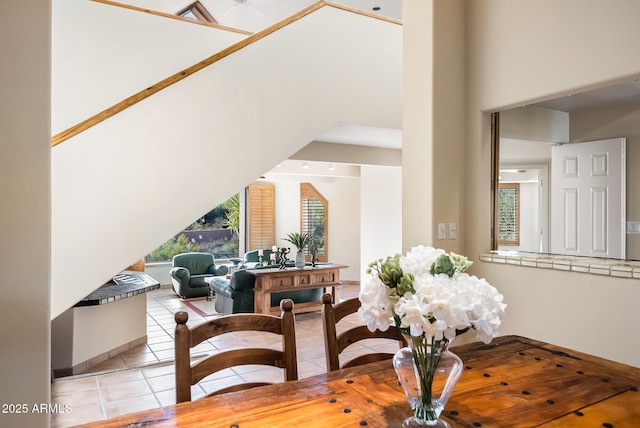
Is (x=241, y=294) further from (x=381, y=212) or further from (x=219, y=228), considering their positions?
(x=219, y=228)

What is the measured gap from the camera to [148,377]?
147 inches

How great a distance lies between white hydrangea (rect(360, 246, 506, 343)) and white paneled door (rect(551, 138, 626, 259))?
3279 millimetres

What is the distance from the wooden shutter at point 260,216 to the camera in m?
10.3

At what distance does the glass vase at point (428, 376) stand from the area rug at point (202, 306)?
567 centimetres

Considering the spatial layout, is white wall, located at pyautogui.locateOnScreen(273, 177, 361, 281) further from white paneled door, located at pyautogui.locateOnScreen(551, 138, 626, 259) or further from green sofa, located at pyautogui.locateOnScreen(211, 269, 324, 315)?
white paneled door, located at pyautogui.locateOnScreen(551, 138, 626, 259)

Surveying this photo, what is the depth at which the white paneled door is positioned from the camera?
3681mm

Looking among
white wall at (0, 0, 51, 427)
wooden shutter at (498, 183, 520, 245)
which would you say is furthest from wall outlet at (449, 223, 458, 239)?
white wall at (0, 0, 51, 427)

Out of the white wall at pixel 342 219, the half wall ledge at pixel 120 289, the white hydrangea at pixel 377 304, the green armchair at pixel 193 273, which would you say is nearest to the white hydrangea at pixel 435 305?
the white hydrangea at pixel 377 304

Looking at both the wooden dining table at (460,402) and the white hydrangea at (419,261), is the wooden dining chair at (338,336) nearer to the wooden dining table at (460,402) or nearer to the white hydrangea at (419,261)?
the wooden dining table at (460,402)

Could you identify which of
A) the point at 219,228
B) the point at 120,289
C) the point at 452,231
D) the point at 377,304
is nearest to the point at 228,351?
the point at 377,304

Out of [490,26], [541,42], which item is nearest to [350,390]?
[541,42]

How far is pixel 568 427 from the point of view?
3.62 ft

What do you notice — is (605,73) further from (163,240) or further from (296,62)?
(163,240)

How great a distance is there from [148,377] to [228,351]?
2679 millimetres
